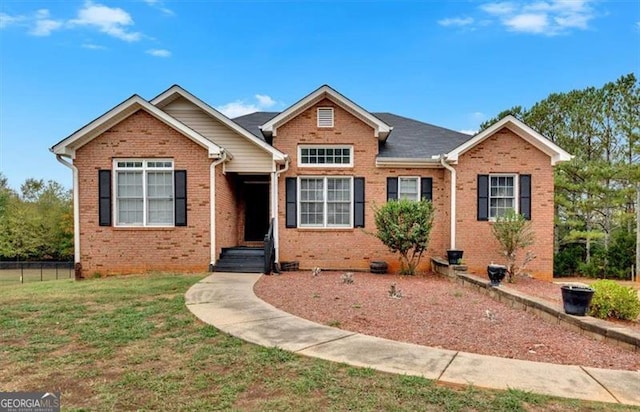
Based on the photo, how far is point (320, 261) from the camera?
11914 mm

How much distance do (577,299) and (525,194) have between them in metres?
6.92

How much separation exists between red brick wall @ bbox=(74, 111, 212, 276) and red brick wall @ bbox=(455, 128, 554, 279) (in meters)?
7.91

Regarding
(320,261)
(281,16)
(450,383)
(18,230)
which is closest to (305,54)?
(281,16)

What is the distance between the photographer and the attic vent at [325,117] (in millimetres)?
11898

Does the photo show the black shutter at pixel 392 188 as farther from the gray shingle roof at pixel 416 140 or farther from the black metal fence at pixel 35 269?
the black metal fence at pixel 35 269

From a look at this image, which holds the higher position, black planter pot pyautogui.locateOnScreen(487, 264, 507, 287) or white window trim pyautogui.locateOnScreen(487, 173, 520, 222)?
white window trim pyautogui.locateOnScreen(487, 173, 520, 222)

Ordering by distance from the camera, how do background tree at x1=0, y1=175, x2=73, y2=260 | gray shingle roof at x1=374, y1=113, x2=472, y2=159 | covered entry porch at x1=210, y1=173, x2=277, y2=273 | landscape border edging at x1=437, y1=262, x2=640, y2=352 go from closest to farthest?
1. landscape border edging at x1=437, y1=262, x2=640, y2=352
2. covered entry porch at x1=210, y1=173, x2=277, y2=273
3. gray shingle roof at x1=374, y1=113, x2=472, y2=159
4. background tree at x1=0, y1=175, x2=73, y2=260

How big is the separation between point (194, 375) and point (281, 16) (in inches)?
584

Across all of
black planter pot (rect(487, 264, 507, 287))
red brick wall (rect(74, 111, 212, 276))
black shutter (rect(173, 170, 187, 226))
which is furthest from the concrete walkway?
black shutter (rect(173, 170, 187, 226))

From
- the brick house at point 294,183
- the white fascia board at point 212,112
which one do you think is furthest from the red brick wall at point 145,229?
the white fascia board at point 212,112

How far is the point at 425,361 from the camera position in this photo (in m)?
3.73

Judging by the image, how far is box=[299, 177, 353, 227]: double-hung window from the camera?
12.0m

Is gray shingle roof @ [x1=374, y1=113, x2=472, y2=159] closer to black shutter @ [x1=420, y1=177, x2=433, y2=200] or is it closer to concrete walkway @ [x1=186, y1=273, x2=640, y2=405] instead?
black shutter @ [x1=420, y1=177, x2=433, y2=200]

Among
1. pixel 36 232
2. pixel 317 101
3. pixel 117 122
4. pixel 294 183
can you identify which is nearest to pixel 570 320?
pixel 294 183
